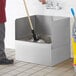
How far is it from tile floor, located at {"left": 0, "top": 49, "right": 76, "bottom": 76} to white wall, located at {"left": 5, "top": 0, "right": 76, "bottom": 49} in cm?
53

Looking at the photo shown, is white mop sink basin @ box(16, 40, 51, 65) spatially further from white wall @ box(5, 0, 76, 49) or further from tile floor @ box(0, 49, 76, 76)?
white wall @ box(5, 0, 76, 49)

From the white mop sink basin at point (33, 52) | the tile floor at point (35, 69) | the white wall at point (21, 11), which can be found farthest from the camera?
the white wall at point (21, 11)

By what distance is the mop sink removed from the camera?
8.03 ft

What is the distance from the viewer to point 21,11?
9.80 feet

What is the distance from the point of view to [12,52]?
2.92 meters

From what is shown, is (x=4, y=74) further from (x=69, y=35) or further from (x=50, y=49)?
(x=69, y=35)

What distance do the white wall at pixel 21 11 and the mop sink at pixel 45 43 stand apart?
0.21 ft

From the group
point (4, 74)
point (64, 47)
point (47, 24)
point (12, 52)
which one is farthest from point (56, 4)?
point (4, 74)

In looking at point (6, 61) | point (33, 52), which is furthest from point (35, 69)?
point (6, 61)

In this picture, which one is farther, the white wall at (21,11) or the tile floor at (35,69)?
the white wall at (21,11)

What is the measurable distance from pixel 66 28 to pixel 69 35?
9 centimetres

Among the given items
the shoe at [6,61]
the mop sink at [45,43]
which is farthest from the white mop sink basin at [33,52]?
the shoe at [6,61]

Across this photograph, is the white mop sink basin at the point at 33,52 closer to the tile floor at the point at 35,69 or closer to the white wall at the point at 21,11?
the tile floor at the point at 35,69

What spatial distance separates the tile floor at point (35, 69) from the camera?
2227 millimetres
